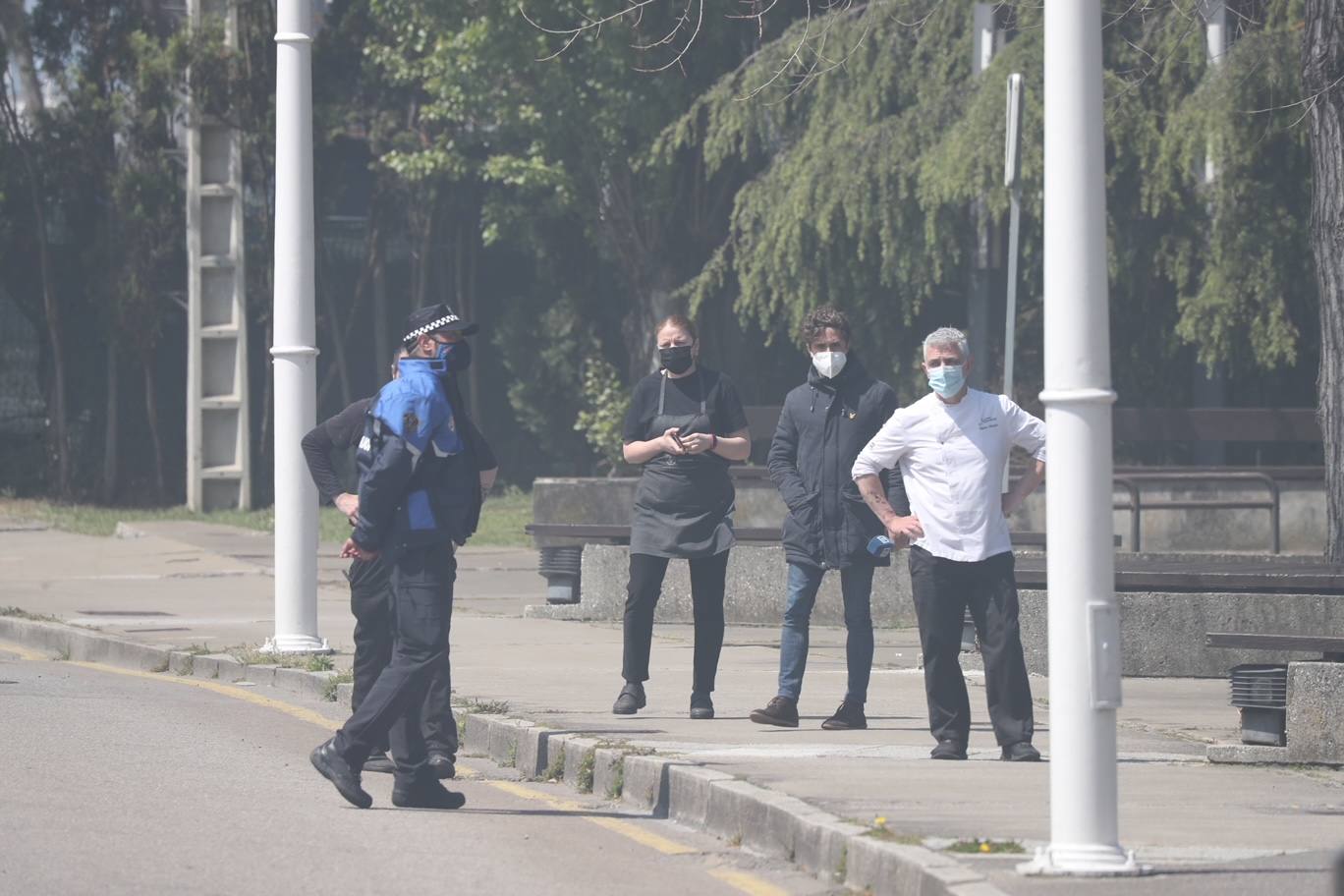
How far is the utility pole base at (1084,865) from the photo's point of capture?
651 centimetres

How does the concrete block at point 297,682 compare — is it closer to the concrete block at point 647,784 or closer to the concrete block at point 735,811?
the concrete block at point 647,784

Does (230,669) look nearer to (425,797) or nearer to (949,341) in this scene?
(425,797)

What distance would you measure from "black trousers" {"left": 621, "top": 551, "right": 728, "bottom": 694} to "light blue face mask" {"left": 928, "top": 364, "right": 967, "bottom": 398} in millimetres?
1712

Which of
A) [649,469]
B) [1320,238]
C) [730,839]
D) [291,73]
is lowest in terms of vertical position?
[730,839]

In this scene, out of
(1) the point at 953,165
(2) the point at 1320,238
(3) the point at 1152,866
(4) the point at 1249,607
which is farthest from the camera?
(1) the point at 953,165

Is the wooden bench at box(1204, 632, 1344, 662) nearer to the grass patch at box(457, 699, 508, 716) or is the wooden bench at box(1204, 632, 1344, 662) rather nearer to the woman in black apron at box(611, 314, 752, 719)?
the woman in black apron at box(611, 314, 752, 719)

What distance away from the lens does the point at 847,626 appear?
1005 cm

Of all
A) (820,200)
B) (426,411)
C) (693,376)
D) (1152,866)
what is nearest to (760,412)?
(820,200)

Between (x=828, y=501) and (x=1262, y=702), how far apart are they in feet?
6.94

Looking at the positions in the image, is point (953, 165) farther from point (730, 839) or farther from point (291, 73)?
point (730, 839)

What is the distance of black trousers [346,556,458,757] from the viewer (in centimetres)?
903

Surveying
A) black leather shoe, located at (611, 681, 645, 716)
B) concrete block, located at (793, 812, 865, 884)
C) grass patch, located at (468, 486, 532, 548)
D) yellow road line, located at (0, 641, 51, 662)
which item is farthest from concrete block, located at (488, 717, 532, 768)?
grass patch, located at (468, 486, 532, 548)

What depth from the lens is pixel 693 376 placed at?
414 inches

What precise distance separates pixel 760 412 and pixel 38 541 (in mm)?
8358
